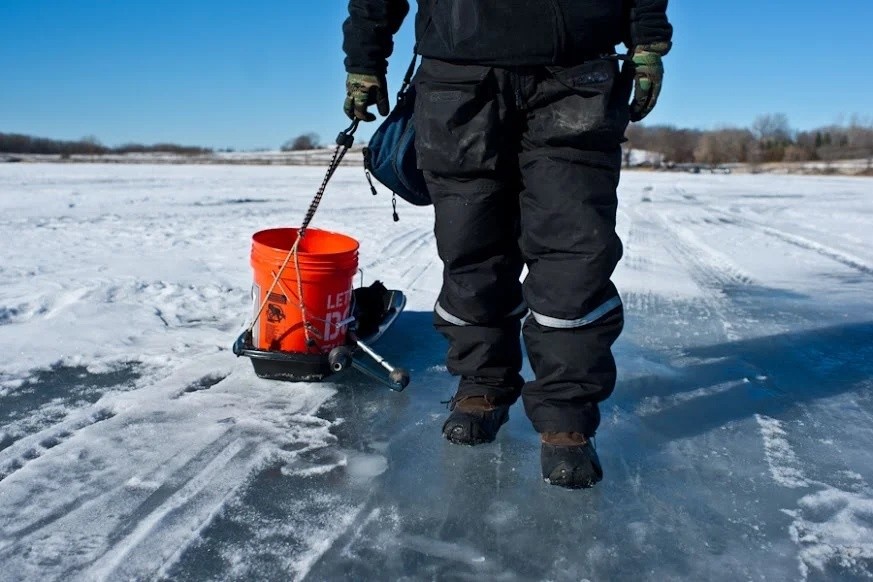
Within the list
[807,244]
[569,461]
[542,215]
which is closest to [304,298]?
[542,215]

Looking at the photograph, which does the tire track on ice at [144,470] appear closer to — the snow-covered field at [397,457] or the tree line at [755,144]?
the snow-covered field at [397,457]

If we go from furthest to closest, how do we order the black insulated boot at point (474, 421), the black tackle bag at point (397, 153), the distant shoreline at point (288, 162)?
the distant shoreline at point (288, 162)
the black tackle bag at point (397, 153)
the black insulated boot at point (474, 421)

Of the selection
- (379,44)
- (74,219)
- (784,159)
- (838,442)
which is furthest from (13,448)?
(784,159)

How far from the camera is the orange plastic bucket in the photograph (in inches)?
92.3

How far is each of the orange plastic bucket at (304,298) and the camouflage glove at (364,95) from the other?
48cm

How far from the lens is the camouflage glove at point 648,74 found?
188cm

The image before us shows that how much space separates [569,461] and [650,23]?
3.93 ft

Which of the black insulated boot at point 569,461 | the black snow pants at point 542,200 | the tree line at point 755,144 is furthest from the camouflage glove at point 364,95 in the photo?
the tree line at point 755,144

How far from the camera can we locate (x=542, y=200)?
1846mm

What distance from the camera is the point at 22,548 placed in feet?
4.48

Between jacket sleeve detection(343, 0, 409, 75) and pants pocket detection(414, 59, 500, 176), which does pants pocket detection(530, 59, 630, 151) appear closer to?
pants pocket detection(414, 59, 500, 176)

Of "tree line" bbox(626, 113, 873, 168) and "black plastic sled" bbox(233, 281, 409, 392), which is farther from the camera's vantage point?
"tree line" bbox(626, 113, 873, 168)

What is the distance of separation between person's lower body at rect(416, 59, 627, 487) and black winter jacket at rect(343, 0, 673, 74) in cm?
4

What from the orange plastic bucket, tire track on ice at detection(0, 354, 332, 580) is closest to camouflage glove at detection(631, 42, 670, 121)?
the orange plastic bucket
